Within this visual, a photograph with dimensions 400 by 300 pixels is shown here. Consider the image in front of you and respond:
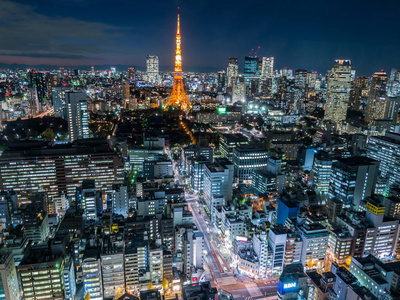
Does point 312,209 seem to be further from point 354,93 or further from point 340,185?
point 354,93

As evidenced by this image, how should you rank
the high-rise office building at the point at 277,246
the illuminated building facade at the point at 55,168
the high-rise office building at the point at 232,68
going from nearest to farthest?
the high-rise office building at the point at 277,246
the illuminated building facade at the point at 55,168
the high-rise office building at the point at 232,68

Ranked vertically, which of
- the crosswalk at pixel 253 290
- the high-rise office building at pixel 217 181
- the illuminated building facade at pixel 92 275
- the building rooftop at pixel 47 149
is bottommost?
the crosswalk at pixel 253 290

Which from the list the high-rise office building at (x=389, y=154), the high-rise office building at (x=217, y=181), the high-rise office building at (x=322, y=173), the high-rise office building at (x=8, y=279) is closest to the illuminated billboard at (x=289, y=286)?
the high-rise office building at (x=217, y=181)

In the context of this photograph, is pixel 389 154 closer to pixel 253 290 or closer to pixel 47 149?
pixel 253 290

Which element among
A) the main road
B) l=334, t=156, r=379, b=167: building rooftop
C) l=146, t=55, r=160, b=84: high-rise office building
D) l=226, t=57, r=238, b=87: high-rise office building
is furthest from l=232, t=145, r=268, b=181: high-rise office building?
l=146, t=55, r=160, b=84: high-rise office building

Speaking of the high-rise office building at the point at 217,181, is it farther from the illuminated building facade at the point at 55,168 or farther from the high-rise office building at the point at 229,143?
the high-rise office building at the point at 229,143

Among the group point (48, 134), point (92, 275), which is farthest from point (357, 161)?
point (48, 134)

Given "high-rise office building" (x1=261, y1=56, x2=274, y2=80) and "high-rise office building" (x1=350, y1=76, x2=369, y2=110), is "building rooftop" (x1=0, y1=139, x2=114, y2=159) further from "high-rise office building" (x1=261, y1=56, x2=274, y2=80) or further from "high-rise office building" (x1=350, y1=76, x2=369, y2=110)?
"high-rise office building" (x1=261, y1=56, x2=274, y2=80)
